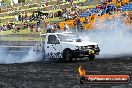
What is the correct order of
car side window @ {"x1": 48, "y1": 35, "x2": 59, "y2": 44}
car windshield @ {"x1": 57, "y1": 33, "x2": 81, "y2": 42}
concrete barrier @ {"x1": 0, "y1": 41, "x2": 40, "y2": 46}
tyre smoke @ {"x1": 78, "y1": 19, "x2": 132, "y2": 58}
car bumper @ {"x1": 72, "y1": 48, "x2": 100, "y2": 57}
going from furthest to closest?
concrete barrier @ {"x1": 0, "y1": 41, "x2": 40, "y2": 46} < tyre smoke @ {"x1": 78, "y1": 19, "x2": 132, "y2": 58} < car side window @ {"x1": 48, "y1": 35, "x2": 59, "y2": 44} < car windshield @ {"x1": 57, "y1": 33, "x2": 81, "y2": 42} < car bumper @ {"x1": 72, "y1": 48, "x2": 100, "y2": 57}

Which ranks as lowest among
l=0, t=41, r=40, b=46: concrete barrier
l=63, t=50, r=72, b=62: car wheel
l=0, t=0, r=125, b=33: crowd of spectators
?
l=0, t=41, r=40, b=46: concrete barrier

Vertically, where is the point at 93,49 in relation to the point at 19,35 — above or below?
above

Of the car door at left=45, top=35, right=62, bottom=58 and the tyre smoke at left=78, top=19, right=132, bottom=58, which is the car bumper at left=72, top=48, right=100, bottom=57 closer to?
the car door at left=45, top=35, right=62, bottom=58

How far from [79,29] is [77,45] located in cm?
1163

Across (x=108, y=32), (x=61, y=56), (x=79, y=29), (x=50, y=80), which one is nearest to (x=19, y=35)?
(x=79, y=29)

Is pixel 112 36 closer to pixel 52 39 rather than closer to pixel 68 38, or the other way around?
pixel 68 38

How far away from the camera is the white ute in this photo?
2158 centimetres

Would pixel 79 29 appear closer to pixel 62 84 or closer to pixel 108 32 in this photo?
pixel 108 32

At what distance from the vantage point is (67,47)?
853 inches

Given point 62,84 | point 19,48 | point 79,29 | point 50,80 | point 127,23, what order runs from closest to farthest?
point 62,84 → point 50,80 → point 127,23 → point 79,29 → point 19,48

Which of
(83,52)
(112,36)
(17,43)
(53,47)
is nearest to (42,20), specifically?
(17,43)

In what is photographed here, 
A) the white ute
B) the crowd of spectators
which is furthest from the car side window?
the crowd of spectators

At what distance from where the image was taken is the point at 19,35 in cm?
3844

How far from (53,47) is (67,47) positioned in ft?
3.57
